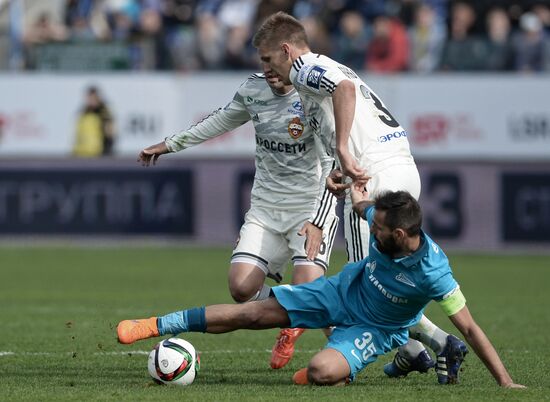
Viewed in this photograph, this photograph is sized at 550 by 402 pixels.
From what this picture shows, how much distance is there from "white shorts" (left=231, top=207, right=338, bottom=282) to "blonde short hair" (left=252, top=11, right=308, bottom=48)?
1514 mm

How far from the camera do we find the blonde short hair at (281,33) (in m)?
8.85

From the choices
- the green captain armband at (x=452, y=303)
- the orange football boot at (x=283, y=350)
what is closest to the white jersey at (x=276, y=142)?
the orange football boot at (x=283, y=350)

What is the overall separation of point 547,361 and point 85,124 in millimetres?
14878

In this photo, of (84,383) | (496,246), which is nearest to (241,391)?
(84,383)

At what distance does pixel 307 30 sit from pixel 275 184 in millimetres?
13164

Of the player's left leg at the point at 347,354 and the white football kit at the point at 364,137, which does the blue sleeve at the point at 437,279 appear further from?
the white football kit at the point at 364,137

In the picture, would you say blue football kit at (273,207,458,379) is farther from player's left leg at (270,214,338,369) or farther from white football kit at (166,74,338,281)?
white football kit at (166,74,338,281)

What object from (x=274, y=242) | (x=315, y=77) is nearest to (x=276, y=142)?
(x=274, y=242)

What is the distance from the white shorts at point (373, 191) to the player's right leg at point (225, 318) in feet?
2.42

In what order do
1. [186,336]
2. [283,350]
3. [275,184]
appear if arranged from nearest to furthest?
[283,350] < [275,184] < [186,336]

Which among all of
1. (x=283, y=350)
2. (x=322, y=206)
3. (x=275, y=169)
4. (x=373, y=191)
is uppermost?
(x=275, y=169)

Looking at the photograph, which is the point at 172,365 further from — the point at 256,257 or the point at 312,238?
the point at 256,257

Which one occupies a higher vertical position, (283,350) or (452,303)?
(452,303)

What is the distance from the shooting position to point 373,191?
854cm
